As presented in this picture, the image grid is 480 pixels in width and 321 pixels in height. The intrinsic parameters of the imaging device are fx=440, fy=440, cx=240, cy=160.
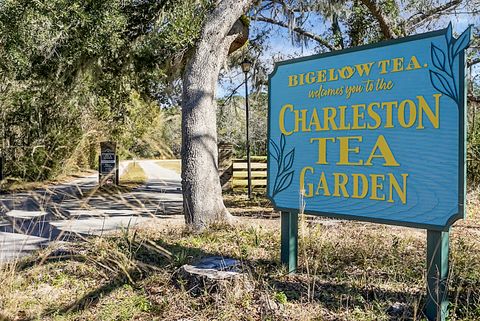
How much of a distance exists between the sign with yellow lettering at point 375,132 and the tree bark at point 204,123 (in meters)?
1.82

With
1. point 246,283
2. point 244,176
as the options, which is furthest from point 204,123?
point 244,176

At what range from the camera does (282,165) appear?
12.9 feet

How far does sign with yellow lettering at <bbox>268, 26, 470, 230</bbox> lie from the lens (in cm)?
290

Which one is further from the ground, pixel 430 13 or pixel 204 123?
pixel 430 13

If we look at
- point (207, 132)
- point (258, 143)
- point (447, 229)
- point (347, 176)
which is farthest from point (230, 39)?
point (258, 143)

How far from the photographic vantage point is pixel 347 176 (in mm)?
3449

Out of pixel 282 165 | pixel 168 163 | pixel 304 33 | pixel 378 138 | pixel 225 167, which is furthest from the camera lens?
pixel 225 167

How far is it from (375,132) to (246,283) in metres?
1.49

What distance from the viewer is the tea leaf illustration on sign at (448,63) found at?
2.87 metres

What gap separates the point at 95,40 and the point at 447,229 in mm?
5918

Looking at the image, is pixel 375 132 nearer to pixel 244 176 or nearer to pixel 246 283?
pixel 246 283

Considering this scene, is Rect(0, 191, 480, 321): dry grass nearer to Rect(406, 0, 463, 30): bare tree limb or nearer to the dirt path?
the dirt path

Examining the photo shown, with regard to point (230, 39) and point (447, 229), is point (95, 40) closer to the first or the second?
point (230, 39)

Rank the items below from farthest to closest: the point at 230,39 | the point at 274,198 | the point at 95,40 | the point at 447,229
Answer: the point at 95,40 → the point at 230,39 → the point at 274,198 → the point at 447,229
